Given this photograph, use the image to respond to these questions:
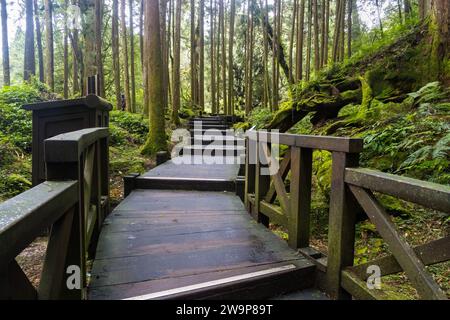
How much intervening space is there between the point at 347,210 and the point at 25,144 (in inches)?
308

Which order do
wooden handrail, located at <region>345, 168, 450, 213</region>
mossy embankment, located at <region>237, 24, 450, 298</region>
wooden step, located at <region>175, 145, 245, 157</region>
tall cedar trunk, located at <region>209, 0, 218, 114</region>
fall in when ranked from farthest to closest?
tall cedar trunk, located at <region>209, 0, 218, 114</region>
wooden step, located at <region>175, 145, 245, 157</region>
mossy embankment, located at <region>237, 24, 450, 298</region>
wooden handrail, located at <region>345, 168, 450, 213</region>

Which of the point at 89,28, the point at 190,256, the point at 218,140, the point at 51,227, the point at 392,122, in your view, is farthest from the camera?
the point at 89,28

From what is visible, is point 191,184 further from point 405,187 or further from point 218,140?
point 218,140

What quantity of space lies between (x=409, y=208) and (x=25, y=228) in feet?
15.1

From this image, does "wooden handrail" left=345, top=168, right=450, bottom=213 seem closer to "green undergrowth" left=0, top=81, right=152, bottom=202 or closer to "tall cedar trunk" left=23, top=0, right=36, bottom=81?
"green undergrowth" left=0, top=81, right=152, bottom=202

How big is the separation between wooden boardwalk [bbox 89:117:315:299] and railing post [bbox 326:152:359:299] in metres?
0.27

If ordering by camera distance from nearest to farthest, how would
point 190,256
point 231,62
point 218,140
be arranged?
point 190,256
point 218,140
point 231,62

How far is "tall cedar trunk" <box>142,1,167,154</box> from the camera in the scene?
898 centimetres

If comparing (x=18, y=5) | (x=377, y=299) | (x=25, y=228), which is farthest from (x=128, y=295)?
(x=18, y=5)

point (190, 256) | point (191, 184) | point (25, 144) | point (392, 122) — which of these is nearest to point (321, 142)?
point (190, 256)

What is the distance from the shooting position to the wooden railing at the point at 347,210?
1742 millimetres

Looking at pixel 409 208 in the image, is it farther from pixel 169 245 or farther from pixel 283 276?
pixel 169 245

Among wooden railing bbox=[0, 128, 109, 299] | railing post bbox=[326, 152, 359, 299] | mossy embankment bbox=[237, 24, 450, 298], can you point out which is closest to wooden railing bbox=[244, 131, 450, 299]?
railing post bbox=[326, 152, 359, 299]

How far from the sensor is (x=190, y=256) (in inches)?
113
